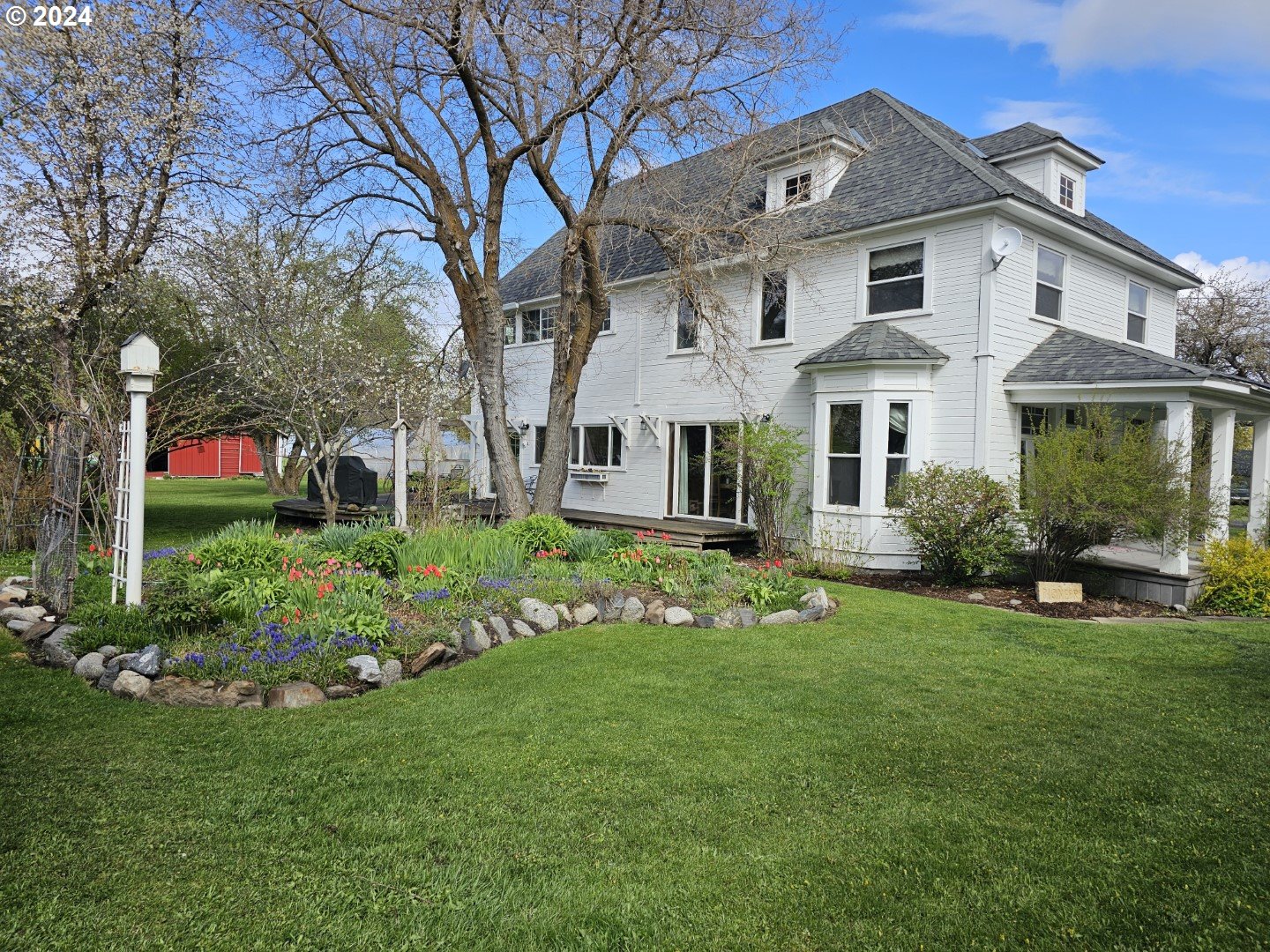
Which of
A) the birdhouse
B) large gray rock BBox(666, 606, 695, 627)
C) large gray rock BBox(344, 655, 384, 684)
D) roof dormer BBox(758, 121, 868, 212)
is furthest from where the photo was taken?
roof dormer BBox(758, 121, 868, 212)

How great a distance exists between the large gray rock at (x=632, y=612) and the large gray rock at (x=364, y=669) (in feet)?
9.09

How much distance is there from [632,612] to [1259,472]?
39.0ft

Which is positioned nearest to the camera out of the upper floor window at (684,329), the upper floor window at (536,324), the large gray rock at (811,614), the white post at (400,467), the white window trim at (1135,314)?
the large gray rock at (811,614)

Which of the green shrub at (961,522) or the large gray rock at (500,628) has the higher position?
the green shrub at (961,522)

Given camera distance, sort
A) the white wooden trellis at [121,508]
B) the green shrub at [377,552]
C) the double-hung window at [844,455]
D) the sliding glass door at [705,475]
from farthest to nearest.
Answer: the sliding glass door at [705,475] < the double-hung window at [844,455] < the green shrub at [377,552] < the white wooden trellis at [121,508]

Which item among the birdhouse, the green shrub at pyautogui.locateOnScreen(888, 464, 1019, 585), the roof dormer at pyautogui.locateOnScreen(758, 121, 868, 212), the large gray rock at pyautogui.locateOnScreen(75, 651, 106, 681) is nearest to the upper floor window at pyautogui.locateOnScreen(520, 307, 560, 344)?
the roof dormer at pyautogui.locateOnScreen(758, 121, 868, 212)

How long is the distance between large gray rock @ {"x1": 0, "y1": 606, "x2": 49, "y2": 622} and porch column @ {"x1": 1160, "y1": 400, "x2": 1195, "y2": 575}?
12.3 meters

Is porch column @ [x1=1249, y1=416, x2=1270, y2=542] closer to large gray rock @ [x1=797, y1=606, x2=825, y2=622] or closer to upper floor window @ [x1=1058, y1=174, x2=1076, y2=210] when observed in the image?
upper floor window @ [x1=1058, y1=174, x2=1076, y2=210]

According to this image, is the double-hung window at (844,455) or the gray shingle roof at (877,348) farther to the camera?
the double-hung window at (844,455)

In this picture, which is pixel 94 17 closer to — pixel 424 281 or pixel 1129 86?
pixel 1129 86

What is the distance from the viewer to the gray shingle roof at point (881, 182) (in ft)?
37.1

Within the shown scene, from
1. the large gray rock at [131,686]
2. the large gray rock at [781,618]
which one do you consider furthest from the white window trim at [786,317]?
the large gray rock at [131,686]

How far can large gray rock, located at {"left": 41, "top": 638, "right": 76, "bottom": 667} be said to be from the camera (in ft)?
17.5

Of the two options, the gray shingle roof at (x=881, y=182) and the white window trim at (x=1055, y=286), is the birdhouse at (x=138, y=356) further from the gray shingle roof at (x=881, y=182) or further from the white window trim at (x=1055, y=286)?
the white window trim at (x=1055, y=286)
